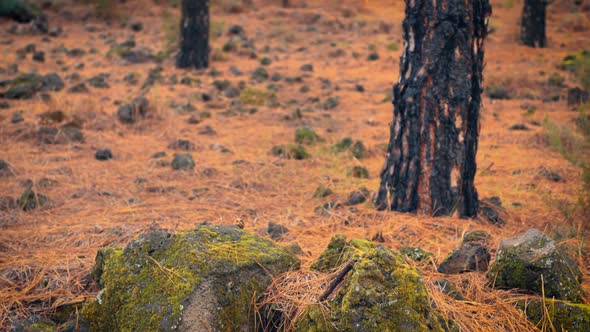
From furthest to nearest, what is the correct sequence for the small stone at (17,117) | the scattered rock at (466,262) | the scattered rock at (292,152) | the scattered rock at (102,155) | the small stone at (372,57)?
1. the small stone at (372,57)
2. the small stone at (17,117)
3. the scattered rock at (292,152)
4. the scattered rock at (102,155)
5. the scattered rock at (466,262)

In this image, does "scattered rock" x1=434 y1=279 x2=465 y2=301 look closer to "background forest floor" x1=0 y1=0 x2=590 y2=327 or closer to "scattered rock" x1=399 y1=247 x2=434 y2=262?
"background forest floor" x1=0 y1=0 x2=590 y2=327

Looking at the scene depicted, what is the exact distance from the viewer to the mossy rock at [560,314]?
241cm

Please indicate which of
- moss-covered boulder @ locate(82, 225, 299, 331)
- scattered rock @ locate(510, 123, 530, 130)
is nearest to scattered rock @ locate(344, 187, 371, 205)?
moss-covered boulder @ locate(82, 225, 299, 331)

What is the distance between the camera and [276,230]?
4000 mm

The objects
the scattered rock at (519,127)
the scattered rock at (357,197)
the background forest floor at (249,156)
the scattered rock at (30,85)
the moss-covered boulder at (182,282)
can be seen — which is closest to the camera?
the moss-covered boulder at (182,282)

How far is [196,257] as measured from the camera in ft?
8.27

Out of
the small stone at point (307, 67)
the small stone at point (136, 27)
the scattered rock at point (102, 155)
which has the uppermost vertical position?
the small stone at point (136, 27)

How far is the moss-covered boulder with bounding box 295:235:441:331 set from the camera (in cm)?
215

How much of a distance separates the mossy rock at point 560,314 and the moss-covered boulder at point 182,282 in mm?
1164

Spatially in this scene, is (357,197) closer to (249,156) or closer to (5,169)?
(249,156)

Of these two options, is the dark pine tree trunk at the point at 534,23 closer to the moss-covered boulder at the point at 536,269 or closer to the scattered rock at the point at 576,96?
the scattered rock at the point at 576,96

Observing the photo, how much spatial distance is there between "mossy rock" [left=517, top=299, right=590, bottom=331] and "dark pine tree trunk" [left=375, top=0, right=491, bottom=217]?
1.78m

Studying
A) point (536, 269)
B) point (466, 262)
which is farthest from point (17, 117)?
point (536, 269)

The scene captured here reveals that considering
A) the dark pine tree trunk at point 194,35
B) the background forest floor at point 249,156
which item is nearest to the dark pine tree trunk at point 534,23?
the background forest floor at point 249,156
